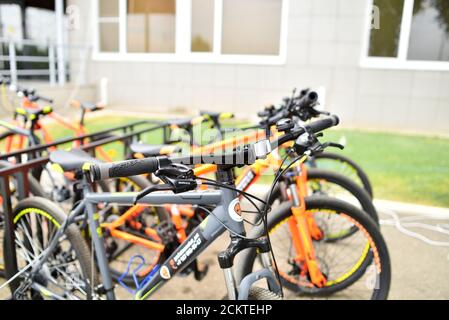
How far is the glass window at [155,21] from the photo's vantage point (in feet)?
7.68

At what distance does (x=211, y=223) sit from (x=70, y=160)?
2.55 feet

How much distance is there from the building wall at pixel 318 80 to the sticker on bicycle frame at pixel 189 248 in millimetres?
1159

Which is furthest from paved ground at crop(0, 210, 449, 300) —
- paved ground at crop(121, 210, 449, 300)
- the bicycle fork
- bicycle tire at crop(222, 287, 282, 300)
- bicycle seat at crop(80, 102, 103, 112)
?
bicycle seat at crop(80, 102, 103, 112)

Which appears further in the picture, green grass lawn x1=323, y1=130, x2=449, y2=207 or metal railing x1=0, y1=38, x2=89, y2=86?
metal railing x1=0, y1=38, x2=89, y2=86

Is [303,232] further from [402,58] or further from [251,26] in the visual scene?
[251,26]

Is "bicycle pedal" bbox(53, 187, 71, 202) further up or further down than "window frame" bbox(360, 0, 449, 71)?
further down

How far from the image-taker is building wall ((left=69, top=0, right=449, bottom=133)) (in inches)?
78.2

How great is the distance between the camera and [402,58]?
196 cm

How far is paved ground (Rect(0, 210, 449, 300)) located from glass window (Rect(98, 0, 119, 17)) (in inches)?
64.3

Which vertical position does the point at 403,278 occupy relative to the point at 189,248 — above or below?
below

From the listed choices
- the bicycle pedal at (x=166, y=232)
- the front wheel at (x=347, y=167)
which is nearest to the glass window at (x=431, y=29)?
the front wheel at (x=347, y=167)

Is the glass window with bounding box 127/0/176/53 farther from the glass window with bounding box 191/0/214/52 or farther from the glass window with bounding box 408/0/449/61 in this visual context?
the glass window with bounding box 408/0/449/61

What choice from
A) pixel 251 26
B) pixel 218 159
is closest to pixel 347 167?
pixel 251 26

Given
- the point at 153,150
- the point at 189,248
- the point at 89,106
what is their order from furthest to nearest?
the point at 89,106, the point at 153,150, the point at 189,248
